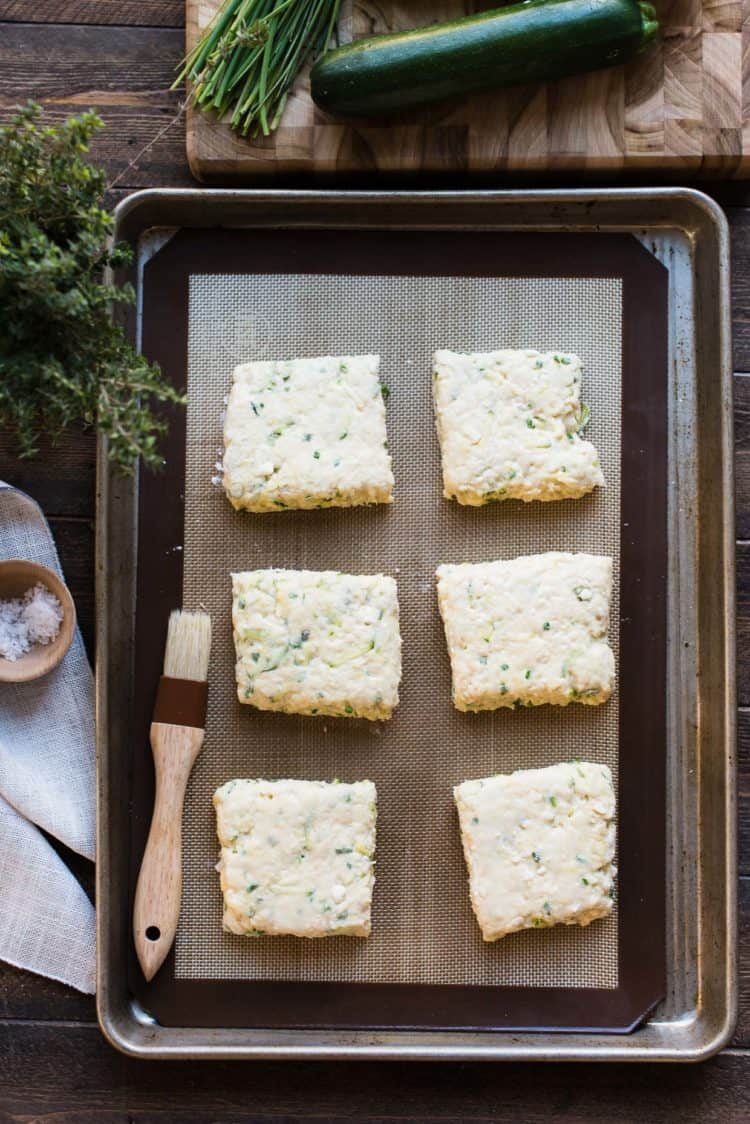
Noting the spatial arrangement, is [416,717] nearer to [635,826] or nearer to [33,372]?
[635,826]

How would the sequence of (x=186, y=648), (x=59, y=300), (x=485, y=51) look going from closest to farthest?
(x=59, y=300), (x=485, y=51), (x=186, y=648)

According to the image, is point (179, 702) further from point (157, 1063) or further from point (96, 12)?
point (96, 12)

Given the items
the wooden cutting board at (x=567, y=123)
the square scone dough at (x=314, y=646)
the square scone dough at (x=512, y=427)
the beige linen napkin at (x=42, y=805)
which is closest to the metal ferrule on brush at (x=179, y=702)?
the square scone dough at (x=314, y=646)

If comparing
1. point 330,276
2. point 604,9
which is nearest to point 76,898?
point 330,276

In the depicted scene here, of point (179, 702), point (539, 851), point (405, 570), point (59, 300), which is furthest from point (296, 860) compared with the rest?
point (59, 300)

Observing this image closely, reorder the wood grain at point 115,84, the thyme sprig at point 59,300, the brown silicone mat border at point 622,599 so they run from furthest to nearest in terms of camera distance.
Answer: the wood grain at point 115,84
the brown silicone mat border at point 622,599
the thyme sprig at point 59,300

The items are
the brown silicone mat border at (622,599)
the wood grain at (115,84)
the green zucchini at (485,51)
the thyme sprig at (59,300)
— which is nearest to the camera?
the thyme sprig at (59,300)

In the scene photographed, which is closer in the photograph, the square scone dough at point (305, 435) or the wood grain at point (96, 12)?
the square scone dough at point (305, 435)

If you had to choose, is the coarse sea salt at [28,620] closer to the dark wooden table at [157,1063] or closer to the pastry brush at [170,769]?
the dark wooden table at [157,1063]
